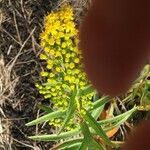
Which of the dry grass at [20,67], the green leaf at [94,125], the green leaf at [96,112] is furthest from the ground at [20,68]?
the green leaf at [94,125]

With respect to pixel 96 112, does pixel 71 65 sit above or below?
above

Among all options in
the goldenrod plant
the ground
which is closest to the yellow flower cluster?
the goldenrod plant

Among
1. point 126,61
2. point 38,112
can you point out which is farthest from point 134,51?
point 38,112

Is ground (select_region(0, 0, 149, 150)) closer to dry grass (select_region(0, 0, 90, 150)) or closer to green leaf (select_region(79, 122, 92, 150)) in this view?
dry grass (select_region(0, 0, 90, 150))

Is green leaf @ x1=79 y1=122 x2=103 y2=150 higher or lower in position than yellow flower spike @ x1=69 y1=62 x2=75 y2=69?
lower

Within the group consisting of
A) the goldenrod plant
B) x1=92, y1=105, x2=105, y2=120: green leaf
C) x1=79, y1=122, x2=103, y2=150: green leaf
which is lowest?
x1=79, y1=122, x2=103, y2=150: green leaf

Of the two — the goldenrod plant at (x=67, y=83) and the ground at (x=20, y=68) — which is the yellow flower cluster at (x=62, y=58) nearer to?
the goldenrod plant at (x=67, y=83)

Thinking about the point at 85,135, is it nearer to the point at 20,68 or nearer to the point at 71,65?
the point at 71,65

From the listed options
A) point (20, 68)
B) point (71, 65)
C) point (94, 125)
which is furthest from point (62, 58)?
point (20, 68)

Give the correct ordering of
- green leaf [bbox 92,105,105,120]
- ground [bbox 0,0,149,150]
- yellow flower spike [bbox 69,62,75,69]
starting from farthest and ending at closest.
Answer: ground [bbox 0,0,149,150] < green leaf [bbox 92,105,105,120] < yellow flower spike [bbox 69,62,75,69]
